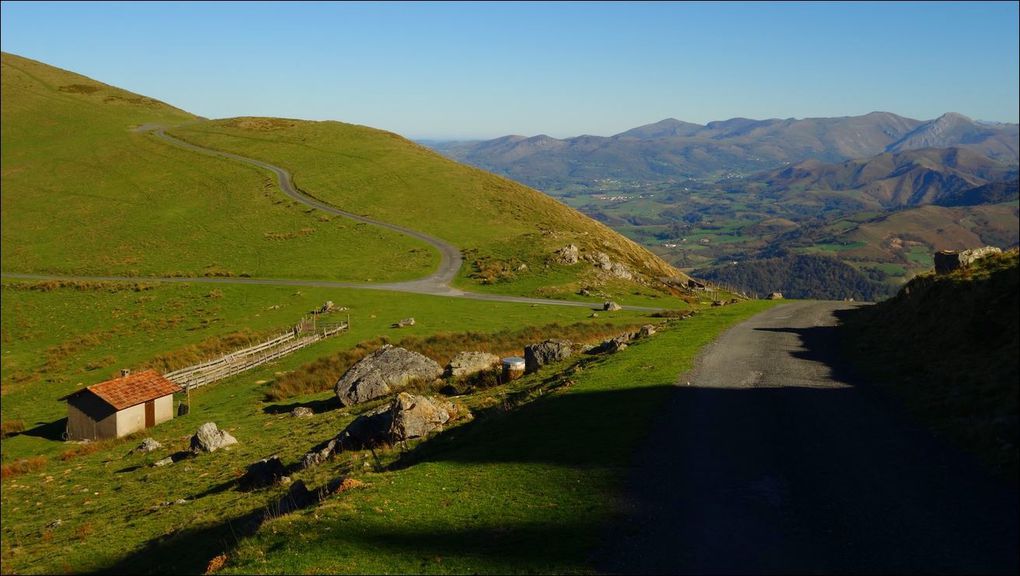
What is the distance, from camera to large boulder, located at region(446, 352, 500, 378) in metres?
39.2

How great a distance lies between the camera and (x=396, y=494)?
18.2 m

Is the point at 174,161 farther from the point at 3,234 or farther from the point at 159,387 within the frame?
the point at 159,387

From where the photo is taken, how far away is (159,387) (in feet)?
148

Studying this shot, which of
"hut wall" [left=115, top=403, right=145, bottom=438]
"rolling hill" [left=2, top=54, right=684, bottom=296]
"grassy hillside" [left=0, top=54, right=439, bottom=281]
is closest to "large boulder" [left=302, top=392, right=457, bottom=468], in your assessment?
"hut wall" [left=115, top=403, right=145, bottom=438]

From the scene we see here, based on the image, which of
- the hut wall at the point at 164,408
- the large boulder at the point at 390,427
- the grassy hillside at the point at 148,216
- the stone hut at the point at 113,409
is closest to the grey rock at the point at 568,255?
the grassy hillside at the point at 148,216

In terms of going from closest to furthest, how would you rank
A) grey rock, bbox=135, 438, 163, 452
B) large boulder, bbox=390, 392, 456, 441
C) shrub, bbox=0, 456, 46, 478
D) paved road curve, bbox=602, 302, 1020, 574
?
paved road curve, bbox=602, 302, 1020, 574 → large boulder, bbox=390, 392, 456, 441 → shrub, bbox=0, 456, 46, 478 → grey rock, bbox=135, 438, 163, 452

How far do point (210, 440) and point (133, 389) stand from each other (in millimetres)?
13815

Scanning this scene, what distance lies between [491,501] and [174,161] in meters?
142

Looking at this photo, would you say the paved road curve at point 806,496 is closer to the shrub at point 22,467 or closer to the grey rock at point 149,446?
the grey rock at point 149,446

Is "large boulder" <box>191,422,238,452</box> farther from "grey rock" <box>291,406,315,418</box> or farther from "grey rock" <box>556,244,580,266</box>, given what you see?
"grey rock" <box>556,244,580,266</box>

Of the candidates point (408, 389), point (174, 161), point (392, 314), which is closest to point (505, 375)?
point (408, 389)

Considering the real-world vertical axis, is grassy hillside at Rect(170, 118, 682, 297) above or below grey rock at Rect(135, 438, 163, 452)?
above

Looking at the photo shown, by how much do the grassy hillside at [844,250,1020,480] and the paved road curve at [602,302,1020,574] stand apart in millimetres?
963

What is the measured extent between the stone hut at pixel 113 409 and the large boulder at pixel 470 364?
2163cm
